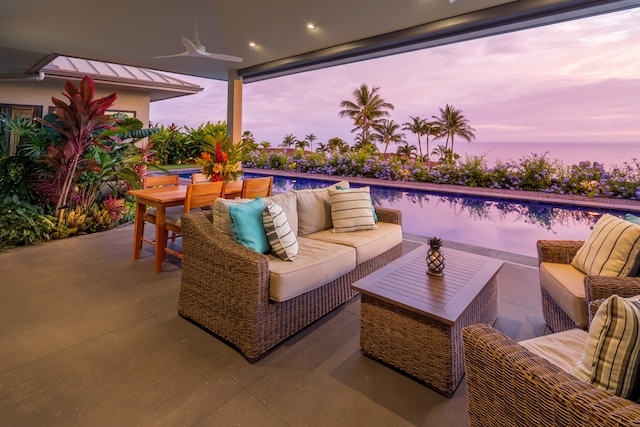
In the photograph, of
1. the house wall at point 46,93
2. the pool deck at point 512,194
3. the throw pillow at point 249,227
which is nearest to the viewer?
the throw pillow at point 249,227

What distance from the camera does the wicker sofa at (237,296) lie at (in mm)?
1947

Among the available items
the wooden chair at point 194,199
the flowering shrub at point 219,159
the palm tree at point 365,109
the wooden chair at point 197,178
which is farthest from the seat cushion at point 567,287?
the palm tree at point 365,109

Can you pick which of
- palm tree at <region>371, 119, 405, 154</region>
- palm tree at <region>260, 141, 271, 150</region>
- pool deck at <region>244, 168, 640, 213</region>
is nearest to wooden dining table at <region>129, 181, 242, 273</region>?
pool deck at <region>244, 168, 640, 213</region>

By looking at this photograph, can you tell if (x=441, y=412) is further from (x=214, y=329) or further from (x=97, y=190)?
(x=97, y=190)

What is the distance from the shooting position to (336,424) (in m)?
1.51

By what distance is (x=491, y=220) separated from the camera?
604 cm

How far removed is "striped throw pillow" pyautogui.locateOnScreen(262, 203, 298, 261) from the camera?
2.29 m

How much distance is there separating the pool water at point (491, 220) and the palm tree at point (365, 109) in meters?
11.4

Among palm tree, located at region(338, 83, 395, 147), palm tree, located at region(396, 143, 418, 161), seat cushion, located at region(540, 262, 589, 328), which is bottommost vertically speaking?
seat cushion, located at region(540, 262, 589, 328)

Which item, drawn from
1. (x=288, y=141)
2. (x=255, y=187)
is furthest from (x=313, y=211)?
(x=288, y=141)

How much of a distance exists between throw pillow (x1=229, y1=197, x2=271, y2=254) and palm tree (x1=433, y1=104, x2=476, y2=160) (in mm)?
15546

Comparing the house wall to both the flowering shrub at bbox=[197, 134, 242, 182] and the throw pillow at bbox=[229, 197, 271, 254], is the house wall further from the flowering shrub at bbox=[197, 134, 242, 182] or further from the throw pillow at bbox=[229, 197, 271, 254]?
the throw pillow at bbox=[229, 197, 271, 254]

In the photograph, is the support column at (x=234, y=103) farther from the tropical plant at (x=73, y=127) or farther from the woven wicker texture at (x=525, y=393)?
the woven wicker texture at (x=525, y=393)

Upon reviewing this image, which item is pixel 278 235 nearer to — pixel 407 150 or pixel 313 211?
pixel 313 211
